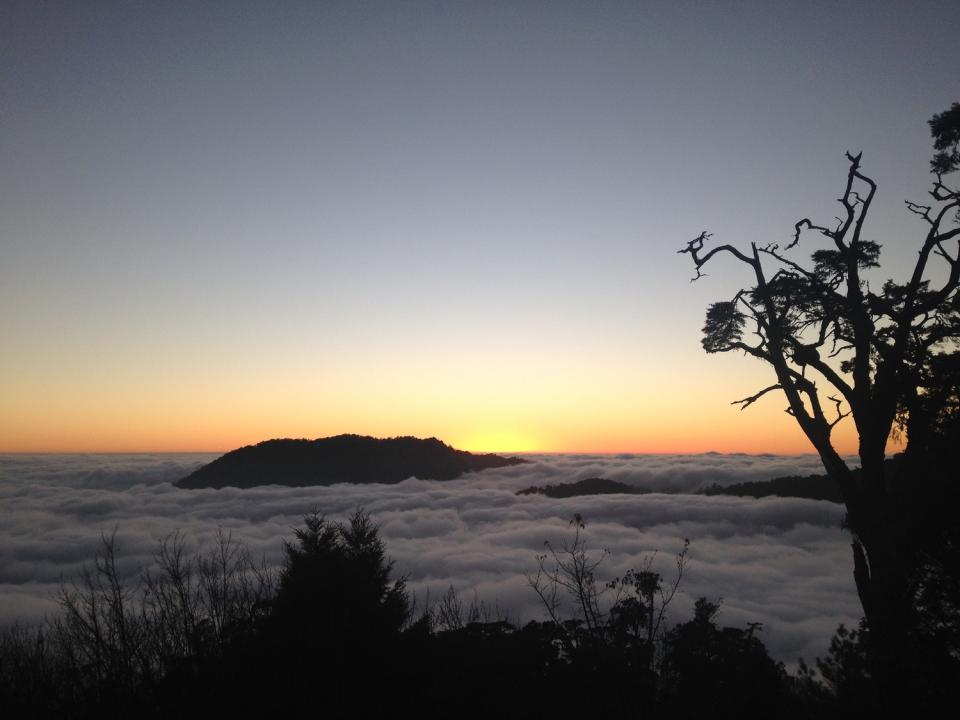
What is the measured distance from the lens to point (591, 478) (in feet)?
483

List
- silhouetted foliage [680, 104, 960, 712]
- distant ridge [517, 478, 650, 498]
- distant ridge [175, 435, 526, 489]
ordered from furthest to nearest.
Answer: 1. distant ridge [175, 435, 526, 489]
2. distant ridge [517, 478, 650, 498]
3. silhouetted foliage [680, 104, 960, 712]

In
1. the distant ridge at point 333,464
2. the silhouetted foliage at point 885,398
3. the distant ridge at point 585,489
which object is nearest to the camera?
the silhouetted foliage at point 885,398

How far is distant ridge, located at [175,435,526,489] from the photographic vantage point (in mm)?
171000

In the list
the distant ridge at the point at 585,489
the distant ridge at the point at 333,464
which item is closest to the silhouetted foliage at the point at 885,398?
the distant ridge at the point at 585,489

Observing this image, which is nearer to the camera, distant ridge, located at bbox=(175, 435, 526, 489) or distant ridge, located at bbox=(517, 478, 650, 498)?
distant ridge, located at bbox=(517, 478, 650, 498)

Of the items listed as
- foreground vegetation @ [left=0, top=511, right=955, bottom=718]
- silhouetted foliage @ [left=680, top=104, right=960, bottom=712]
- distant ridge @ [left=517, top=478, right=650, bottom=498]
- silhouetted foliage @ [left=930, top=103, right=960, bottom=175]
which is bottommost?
distant ridge @ [left=517, top=478, right=650, bottom=498]

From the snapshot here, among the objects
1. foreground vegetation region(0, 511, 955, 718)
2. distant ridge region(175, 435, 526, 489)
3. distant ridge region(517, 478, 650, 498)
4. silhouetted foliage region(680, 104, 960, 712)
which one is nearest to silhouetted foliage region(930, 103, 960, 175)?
silhouetted foliage region(680, 104, 960, 712)

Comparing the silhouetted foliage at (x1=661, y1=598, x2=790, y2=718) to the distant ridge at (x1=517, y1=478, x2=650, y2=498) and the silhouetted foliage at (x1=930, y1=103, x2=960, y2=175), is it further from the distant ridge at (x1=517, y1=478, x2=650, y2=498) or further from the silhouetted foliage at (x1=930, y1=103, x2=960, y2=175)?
the distant ridge at (x1=517, y1=478, x2=650, y2=498)

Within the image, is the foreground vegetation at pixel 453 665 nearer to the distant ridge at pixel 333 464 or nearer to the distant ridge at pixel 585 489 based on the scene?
the distant ridge at pixel 585 489

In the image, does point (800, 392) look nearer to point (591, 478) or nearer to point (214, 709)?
point (214, 709)

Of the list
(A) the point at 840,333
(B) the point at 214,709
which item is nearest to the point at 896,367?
(A) the point at 840,333

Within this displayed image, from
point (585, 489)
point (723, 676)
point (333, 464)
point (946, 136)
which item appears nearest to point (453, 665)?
point (723, 676)

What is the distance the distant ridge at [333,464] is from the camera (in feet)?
561

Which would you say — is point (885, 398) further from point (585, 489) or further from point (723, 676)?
point (585, 489)
